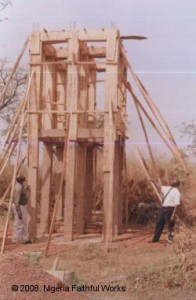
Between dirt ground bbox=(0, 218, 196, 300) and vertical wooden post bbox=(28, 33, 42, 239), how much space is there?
0.87 metres

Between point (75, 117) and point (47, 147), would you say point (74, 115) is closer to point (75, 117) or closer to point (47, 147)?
point (75, 117)

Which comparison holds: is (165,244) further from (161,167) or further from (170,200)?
(161,167)

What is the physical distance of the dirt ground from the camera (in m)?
8.02

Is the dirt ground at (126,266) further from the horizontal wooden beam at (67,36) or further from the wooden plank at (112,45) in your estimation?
the horizontal wooden beam at (67,36)

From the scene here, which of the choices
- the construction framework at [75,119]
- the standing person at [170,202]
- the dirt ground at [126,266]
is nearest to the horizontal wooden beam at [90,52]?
the construction framework at [75,119]

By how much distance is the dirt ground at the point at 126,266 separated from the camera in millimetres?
8016

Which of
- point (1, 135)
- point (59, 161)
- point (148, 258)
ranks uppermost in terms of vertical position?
point (1, 135)

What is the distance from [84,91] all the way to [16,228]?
3.62 m

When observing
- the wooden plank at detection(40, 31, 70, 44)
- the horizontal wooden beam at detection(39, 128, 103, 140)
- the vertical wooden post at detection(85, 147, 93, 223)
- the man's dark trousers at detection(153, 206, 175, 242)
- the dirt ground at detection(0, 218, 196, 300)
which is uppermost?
the wooden plank at detection(40, 31, 70, 44)

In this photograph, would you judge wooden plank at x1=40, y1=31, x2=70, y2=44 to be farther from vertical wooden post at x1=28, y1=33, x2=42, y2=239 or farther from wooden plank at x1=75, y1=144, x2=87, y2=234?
wooden plank at x1=75, y1=144, x2=87, y2=234

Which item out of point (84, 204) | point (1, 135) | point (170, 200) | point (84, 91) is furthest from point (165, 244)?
point (1, 135)

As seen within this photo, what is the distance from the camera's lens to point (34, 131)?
13.2m

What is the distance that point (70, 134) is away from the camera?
42.8 feet

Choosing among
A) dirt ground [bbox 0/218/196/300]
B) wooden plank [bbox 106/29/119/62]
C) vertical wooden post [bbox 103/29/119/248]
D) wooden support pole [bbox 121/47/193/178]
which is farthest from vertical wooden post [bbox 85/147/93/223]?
wooden plank [bbox 106/29/119/62]
